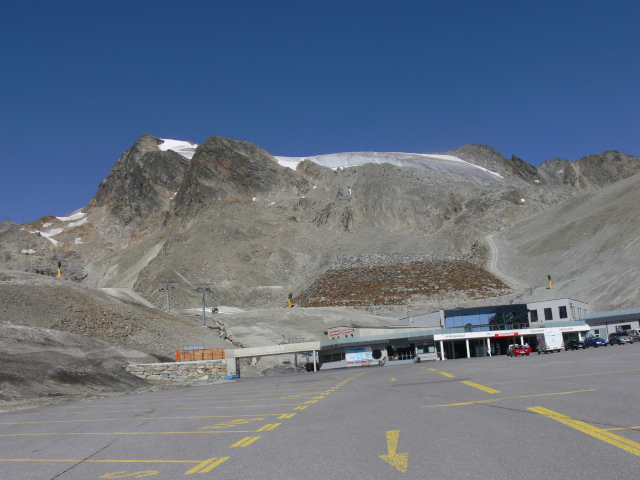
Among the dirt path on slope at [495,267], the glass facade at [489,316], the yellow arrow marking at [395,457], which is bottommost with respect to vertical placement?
the yellow arrow marking at [395,457]

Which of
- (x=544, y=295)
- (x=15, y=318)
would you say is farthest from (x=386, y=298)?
(x=15, y=318)

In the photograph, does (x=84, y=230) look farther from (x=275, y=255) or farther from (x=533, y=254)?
(x=533, y=254)

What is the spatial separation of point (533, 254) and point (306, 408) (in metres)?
103

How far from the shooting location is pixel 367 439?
8.67 m

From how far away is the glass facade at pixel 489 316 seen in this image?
2657 inches

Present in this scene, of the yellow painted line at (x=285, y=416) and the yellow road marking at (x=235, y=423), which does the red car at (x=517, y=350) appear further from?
the yellow road marking at (x=235, y=423)

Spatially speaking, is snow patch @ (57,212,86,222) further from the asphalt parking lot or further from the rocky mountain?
the asphalt parking lot

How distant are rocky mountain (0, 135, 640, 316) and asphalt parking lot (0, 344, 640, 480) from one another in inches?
3363

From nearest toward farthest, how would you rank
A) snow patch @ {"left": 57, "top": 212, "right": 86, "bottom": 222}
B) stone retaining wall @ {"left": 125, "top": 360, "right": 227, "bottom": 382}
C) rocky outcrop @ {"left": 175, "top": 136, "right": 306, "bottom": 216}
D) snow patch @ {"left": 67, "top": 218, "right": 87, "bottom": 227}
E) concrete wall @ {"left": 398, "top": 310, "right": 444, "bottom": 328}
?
stone retaining wall @ {"left": 125, "top": 360, "right": 227, "bottom": 382}
concrete wall @ {"left": 398, "top": 310, "right": 444, "bottom": 328}
rocky outcrop @ {"left": 175, "top": 136, "right": 306, "bottom": 216}
snow patch @ {"left": 67, "top": 218, "right": 87, "bottom": 227}
snow patch @ {"left": 57, "top": 212, "right": 86, "bottom": 222}

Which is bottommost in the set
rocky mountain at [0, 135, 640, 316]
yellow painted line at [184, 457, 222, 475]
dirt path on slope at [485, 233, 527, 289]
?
yellow painted line at [184, 457, 222, 475]

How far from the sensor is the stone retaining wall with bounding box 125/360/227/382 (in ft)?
117

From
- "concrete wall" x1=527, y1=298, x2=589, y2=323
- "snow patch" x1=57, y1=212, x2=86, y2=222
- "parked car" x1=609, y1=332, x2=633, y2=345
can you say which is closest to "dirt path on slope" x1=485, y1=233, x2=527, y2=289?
"concrete wall" x1=527, y1=298, x2=589, y2=323

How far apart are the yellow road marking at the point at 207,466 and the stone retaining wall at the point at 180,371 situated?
29.9 m

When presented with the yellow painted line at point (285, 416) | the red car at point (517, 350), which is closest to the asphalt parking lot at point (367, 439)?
the yellow painted line at point (285, 416)
